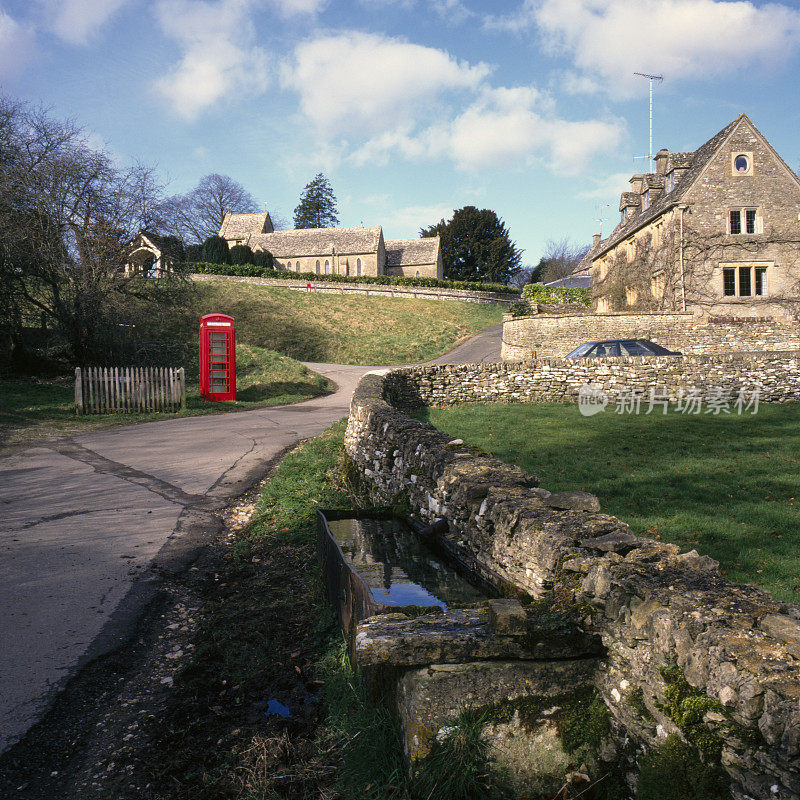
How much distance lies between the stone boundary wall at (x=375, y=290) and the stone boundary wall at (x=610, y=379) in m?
38.1

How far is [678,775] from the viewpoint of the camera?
245 cm

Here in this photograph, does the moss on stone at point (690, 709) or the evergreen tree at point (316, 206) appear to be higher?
the evergreen tree at point (316, 206)

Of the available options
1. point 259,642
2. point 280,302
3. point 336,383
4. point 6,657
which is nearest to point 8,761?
point 6,657

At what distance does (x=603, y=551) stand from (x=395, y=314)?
46.4 meters

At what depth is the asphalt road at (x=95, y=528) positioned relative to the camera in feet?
14.9

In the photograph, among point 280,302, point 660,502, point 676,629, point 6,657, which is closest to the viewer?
point 676,629

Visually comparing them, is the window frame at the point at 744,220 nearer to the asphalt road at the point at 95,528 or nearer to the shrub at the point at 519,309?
the shrub at the point at 519,309

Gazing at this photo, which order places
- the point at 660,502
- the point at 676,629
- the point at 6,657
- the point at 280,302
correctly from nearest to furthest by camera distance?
1. the point at 676,629
2. the point at 6,657
3. the point at 660,502
4. the point at 280,302

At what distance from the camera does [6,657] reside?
14.4 ft

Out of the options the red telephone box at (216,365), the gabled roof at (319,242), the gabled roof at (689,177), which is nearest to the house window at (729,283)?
the gabled roof at (689,177)

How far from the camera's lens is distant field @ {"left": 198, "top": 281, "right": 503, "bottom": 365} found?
37812 mm

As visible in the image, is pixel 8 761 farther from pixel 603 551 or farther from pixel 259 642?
pixel 603 551

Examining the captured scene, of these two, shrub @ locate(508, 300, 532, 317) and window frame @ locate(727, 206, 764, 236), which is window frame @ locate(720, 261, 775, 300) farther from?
shrub @ locate(508, 300, 532, 317)

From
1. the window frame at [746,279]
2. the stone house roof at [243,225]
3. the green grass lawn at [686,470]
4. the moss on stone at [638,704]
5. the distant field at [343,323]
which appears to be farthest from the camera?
the stone house roof at [243,225]
